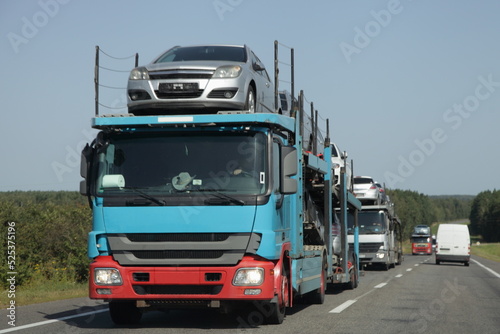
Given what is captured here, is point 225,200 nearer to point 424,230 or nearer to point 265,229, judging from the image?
point 265,229

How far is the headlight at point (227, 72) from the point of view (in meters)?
9.81

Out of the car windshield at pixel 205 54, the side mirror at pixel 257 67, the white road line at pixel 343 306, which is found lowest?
the white road line at pixel 343 306

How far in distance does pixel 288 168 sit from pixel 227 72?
5.76 ft

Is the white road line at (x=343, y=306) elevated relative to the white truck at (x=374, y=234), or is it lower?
lower

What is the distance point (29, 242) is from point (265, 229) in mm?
24198

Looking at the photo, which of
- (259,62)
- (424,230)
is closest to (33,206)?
(259,62)

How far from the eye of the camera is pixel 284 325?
9.70m

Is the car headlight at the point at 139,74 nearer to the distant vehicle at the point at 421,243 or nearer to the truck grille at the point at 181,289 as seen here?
the truck grille at the point at 181,289

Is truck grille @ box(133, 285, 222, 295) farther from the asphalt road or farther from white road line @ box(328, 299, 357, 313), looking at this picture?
white road line @ box(328, 299, 357, 313)

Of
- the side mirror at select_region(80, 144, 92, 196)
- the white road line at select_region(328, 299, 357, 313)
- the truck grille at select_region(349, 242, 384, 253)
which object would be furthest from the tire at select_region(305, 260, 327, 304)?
the truck grille at select_region(349, 242, 384, 253)

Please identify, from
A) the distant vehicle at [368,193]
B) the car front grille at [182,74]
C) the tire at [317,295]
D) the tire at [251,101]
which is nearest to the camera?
the car front grille at [182,74]

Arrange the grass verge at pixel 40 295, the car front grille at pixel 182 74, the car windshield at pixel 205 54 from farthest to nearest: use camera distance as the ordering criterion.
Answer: the grass verge at pixel 40 295 → the car windshield at pixel 205 54 → the car front grille at pixel 182 74

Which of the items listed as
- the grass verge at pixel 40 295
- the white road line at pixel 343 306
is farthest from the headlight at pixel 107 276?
the white road line at pixel 343 306

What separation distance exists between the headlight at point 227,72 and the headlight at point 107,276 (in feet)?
9.71
